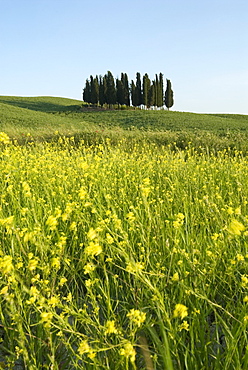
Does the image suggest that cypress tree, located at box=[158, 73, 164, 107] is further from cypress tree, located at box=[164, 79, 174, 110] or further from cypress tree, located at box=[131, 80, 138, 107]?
cypress tree, located at box=[131, 80, 138, 107]

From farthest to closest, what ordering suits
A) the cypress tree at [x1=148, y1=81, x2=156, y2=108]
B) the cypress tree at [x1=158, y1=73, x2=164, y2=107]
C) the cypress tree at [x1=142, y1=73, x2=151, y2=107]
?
the cypress tree at [x1=158, y1=73, x2=164, y2=107], the cypress tree at [x1=148, y1=81, x2=156, y2=108], the cypress tree at [x1=142, y1=73, x2=151, y2=107]

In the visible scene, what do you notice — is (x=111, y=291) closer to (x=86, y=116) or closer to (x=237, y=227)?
(x=237, y=227)

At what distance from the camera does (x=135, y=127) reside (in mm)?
18188

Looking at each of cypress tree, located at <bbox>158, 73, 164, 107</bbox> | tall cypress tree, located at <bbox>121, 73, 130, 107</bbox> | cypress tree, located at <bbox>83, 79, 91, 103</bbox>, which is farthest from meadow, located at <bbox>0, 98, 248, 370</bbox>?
cypress tree, located at <bbox>83, 79, 91, 103</bbox>

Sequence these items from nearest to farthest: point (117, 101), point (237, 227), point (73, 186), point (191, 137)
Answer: point (237, 227) < point (73, 186) < point (191, 137) < point (117, 101)

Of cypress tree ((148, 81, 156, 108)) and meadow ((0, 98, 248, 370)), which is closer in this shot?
meadow ((0, 98, 248, 370))

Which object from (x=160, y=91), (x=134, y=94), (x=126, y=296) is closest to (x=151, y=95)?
(x=160, y=91)

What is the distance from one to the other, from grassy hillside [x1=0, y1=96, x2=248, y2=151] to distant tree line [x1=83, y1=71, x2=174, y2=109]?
369 cm

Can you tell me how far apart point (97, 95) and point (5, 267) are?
53639 mm

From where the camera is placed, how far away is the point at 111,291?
86.0 inches

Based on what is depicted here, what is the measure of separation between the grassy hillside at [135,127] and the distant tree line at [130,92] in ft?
12.1

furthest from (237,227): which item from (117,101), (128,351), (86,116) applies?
(117,101)

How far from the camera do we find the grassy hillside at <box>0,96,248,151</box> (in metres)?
12.3

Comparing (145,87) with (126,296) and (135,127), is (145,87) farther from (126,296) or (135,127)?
(126,296)
